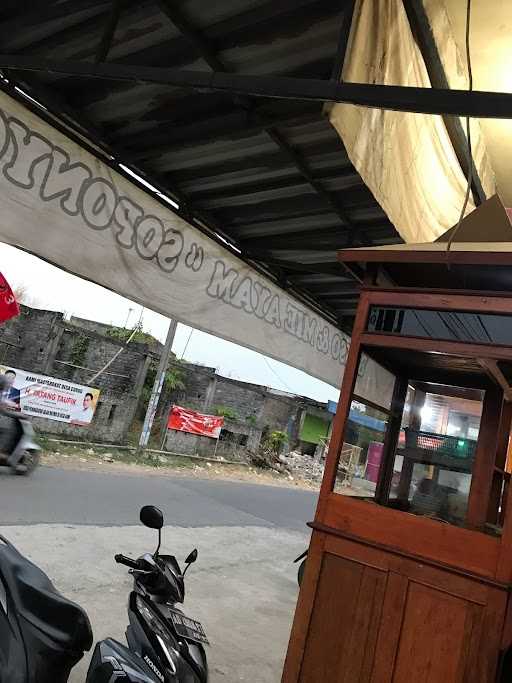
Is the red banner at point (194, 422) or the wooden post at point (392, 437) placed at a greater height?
the wooden post at point (392, 437)

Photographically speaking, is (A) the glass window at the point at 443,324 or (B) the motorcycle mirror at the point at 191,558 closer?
(A) the glass window at the point at 443,324

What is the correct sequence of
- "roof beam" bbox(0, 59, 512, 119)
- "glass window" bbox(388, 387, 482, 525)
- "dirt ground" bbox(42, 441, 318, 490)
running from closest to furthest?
1. "roof beam" bbox(0, 59, 512, 119)
2. "glass window" bbox(388, 387, 482, 525)
3. "dirt ground" bbox(42, 441, 318, 490)

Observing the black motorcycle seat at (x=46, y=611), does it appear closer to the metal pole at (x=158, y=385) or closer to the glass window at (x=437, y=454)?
the glass window at (x=437, y=454)

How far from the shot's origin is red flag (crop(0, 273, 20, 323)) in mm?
2635

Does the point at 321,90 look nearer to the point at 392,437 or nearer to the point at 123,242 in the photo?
the point at 123,242

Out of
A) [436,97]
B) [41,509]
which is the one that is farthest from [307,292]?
[41,509]

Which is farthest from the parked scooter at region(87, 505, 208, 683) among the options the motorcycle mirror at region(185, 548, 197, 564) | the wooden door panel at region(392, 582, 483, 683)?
the wooden door panel at region(392, 582, 483, 683)

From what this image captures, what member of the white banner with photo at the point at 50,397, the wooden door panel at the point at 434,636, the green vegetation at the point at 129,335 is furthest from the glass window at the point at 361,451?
the green vegetation at the point at 129,335

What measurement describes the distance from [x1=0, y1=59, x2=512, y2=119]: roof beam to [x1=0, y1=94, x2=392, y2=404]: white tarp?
1.70 feet

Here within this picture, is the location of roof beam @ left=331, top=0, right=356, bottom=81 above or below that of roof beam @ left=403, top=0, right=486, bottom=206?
below

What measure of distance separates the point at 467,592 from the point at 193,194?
A: 2662 millimetres

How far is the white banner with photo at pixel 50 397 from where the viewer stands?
12.0 m

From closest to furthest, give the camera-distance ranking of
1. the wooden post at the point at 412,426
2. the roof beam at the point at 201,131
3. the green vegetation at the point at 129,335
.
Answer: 1. the roof beam at the point at 201,131
2. the wooden post at the point at 412,426
3. the green vegetation at the point at 129,335

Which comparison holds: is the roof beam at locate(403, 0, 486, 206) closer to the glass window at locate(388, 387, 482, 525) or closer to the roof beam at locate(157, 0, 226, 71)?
the roof beam at locate(157, 0, 226, 71)
